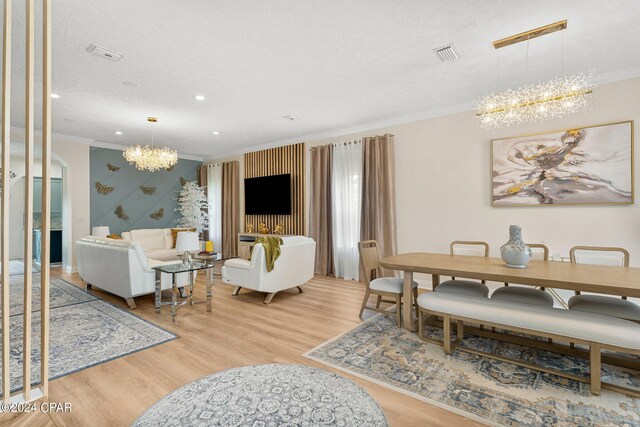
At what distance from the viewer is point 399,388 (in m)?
2.19

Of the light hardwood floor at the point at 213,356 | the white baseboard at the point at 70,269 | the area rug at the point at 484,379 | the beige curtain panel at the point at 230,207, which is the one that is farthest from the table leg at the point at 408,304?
the white baseboard at the point at 70,269

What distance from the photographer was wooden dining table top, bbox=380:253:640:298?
2.16 meters

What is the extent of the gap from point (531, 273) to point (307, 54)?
283 cm

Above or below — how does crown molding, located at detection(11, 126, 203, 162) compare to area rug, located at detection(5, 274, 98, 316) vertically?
above

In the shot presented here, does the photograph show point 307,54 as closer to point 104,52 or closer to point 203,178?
point 104,52

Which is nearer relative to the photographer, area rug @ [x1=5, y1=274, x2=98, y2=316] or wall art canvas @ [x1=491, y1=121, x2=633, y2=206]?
wall art canvas @ [x1=491, y1=121, x2=633, y2=206]

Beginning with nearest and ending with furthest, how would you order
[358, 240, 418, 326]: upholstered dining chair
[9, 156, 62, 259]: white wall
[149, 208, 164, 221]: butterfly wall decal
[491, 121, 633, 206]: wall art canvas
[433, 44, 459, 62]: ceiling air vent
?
[433, 44, 459, 62]: ceiling air vent
[358, 240, 418, 326]: upholstered dining chair
[491, 121, 633, 206]: wall art canvas
[9, 156, 62, 259]: white wall
[149, 208, 164, 221]: butterfly wall decal

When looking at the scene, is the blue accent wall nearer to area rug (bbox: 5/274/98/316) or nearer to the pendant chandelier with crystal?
area rug (bbox: 5/274/98/316)

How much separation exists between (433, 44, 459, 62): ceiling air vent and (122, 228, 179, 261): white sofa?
5.70 meters

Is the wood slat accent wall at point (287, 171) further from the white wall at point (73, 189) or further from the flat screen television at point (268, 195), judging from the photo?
the white wall at point (73, 189)

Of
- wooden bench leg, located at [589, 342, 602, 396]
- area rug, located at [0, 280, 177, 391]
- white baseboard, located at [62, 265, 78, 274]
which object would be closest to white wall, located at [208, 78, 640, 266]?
wooden bench leg, located at [589, 342, 602, 396]

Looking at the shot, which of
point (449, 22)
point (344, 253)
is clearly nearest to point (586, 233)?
point (449, 22)

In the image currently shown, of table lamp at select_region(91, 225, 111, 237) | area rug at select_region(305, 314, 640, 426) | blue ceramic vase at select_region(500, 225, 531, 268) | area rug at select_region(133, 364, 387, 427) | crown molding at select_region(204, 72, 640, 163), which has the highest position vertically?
crown molding at select_region(204, 72, 640, 163)

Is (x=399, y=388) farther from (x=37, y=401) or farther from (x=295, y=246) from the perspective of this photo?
(x=295, y=246)
